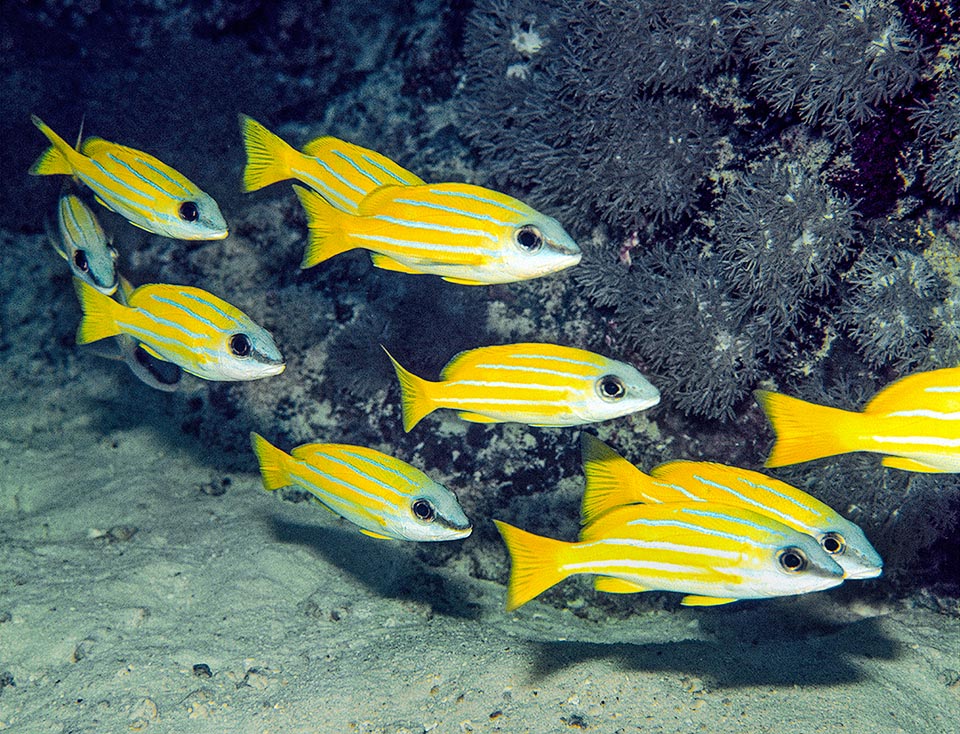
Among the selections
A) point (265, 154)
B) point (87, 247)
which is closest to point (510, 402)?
point (265, 154)

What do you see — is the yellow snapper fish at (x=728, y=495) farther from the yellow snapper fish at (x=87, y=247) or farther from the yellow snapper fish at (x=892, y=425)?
the yellow snapper fish at (x=87, y=247)

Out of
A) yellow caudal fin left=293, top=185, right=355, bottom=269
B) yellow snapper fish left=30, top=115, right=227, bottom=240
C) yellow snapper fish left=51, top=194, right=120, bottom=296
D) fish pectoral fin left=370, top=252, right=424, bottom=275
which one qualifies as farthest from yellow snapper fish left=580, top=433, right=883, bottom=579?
yellow snapper fish left=51, top=194, right=120, bottom=296

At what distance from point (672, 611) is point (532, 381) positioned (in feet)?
8.13

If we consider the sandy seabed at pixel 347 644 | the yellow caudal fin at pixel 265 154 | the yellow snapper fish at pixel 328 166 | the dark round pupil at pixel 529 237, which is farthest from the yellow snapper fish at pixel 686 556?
the yellow caudal fin at pixel 265 154

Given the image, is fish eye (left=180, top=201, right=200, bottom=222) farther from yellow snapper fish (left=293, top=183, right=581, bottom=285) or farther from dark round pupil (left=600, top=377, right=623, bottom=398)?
dark round pupil (left=600, top=377, right=623, bottom=398)

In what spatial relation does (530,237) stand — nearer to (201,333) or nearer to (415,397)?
(415,397)

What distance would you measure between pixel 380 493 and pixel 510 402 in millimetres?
746

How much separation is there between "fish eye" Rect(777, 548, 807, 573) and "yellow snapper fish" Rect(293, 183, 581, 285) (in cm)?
135

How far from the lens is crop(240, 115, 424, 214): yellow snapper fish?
3.21 metres

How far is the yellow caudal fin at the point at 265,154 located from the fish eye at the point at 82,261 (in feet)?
3.54

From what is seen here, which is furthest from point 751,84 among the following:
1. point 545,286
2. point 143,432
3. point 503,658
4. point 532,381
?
point 143,432

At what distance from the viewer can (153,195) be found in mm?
3201

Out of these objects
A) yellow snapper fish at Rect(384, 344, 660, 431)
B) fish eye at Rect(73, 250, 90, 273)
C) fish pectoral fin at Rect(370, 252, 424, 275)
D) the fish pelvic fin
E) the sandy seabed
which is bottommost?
the sandy seabed

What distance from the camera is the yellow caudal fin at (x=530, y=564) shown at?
8.27ft
